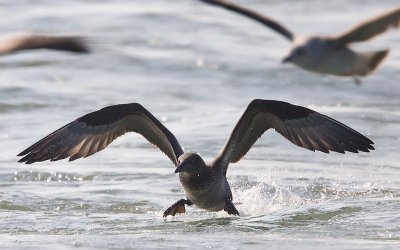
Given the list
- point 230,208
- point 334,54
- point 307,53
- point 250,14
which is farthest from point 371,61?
point 230,208

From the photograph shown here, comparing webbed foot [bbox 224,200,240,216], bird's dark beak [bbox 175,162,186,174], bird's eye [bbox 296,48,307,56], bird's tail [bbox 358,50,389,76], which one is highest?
bird's eye [bbox 296,48,307,56]

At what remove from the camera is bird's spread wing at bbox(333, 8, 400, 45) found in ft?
39.2

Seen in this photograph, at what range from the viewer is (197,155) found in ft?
33.8

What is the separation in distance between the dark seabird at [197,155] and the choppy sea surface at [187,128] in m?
0.30

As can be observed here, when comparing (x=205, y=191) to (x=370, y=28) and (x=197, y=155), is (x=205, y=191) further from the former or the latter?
(x=370, y=28)

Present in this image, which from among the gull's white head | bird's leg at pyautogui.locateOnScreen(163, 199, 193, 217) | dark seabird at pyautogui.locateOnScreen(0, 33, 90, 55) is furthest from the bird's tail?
dark seabird at pyautogui.locateOnScreen(0, 33, 90, 55)

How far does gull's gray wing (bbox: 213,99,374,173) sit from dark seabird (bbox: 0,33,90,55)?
1596 mm

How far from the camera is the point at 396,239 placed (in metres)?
9.20

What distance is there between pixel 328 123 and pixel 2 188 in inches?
132

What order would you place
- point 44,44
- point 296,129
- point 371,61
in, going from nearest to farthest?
point 44,44 < point 296,129 < point 371,61

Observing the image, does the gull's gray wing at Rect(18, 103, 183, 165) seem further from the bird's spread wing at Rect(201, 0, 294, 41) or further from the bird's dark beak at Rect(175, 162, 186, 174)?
the bird's spread wing at Rect(201, 0, 294, 41)

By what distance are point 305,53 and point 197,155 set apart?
2.79m

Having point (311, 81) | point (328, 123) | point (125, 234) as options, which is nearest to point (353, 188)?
point (328, 123)

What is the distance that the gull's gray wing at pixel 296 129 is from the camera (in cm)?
1036
